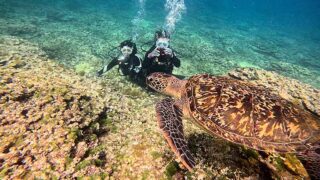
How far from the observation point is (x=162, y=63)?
534 centimetres

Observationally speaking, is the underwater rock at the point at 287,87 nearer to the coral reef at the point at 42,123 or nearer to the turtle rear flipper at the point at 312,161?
the turtle rear flipper at the point at 312,161

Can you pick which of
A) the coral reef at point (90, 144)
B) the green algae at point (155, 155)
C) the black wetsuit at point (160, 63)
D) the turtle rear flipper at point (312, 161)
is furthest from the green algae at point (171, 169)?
the black wetsuit at point (160, 63)

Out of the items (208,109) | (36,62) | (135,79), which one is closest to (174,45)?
(135,79)

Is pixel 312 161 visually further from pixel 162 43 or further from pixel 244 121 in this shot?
pixel 162 43

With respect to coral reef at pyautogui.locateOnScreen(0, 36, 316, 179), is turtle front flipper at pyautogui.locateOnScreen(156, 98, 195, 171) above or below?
above

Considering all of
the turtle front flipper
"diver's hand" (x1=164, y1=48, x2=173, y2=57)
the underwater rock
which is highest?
the underwater rock

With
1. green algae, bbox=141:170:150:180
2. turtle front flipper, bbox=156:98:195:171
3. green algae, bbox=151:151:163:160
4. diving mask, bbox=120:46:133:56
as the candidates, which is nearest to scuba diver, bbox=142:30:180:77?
diving mask, bbox=120:46:133:56

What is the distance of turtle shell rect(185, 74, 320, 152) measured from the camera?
2.60 meters

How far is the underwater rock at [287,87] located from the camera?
4379 millimetres

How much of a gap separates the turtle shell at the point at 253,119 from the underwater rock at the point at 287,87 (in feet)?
5.54

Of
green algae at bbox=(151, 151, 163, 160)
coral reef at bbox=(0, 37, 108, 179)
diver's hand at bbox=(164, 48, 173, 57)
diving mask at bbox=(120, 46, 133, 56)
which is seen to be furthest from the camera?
diving mask at bbox=(120, 46, 133, 56)

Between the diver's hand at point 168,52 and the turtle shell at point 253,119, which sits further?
the diver's hand at point 168,52

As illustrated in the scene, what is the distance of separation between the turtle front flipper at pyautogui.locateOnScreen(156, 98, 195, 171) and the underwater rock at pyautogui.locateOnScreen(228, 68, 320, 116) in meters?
2.69

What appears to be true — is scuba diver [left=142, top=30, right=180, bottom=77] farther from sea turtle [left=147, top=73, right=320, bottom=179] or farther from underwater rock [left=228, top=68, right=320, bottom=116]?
sea turtle [left=147, top=73, right=320, bottom=179]
